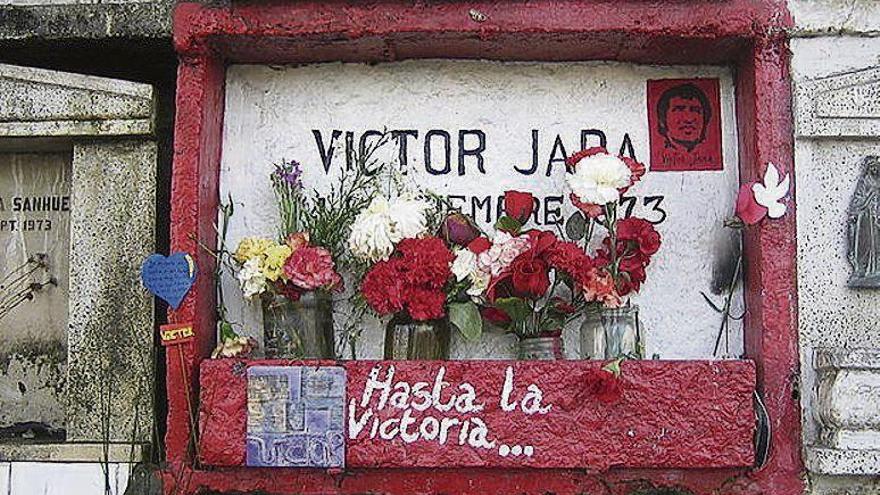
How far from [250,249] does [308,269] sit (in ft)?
0.65

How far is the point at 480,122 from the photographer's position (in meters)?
3.64

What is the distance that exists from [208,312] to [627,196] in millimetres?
1253

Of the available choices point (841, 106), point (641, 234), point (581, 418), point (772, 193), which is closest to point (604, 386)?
point (581, 418)

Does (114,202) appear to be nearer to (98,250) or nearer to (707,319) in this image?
(98,250)

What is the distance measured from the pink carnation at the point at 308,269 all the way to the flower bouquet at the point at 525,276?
1.17 ft

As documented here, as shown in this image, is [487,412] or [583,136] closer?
[487,412]

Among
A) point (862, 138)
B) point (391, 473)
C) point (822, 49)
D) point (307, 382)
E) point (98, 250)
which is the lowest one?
point (391, 473)

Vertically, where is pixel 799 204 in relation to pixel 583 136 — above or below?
below

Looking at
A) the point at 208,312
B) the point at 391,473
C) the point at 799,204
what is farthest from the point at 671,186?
the point at 208,312

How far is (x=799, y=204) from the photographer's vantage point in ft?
11.1

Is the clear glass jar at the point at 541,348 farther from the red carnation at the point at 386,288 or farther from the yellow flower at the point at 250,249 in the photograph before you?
the yellow flower at the point at 250,249

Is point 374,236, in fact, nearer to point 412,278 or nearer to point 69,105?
point 412,278

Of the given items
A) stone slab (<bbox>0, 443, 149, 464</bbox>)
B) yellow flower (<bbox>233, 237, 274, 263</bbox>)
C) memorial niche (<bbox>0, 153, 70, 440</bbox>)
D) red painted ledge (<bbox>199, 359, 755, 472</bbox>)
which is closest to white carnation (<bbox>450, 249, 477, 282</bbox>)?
red painted ledge (<bbox>199, 359, 755, 472</bbox>)

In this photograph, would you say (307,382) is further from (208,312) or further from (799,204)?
(799,204)
